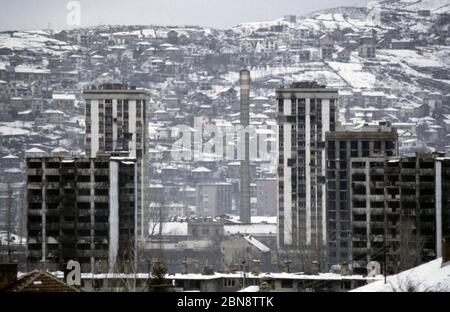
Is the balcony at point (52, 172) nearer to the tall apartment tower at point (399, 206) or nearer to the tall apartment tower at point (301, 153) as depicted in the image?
the tall apartment tower at point (399, 206)

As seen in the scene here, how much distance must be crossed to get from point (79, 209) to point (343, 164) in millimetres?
14255

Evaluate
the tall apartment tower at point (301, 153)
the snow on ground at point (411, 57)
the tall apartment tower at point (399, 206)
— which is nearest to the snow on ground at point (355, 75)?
the snow on ground at point (411, 57)

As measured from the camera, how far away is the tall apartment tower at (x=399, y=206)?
27.8 meters

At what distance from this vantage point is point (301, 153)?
5262 centimetres

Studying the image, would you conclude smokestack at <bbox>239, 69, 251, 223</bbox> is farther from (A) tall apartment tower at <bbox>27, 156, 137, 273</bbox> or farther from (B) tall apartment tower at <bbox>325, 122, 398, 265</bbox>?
(A) tall apartment tower at <bbox>27, 156, 137, 273</bbox>

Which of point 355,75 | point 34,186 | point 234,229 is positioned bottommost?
point 234,229

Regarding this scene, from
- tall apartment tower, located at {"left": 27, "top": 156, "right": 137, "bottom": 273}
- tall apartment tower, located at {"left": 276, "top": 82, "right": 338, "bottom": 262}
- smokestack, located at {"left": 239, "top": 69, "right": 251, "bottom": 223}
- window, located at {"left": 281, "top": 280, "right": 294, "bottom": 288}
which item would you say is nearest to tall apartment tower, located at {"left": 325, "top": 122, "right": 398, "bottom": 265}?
tall apartment tower, located at {"left": 276, "top": 82, "right": 338, "bottom": 262}

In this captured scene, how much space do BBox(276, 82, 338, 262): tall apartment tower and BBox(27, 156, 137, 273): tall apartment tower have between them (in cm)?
1805

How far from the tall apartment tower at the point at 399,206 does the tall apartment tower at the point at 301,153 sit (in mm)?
17891

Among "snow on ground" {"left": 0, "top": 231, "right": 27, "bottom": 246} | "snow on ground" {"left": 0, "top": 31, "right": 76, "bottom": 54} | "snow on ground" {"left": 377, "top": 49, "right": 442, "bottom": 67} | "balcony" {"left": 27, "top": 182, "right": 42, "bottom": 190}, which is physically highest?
"snow on ground" {"left": 0, "top": 31, "right": 76, "bottom": 54}

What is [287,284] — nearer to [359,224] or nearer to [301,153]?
[359,224]

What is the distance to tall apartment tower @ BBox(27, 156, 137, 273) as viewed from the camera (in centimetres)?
2998

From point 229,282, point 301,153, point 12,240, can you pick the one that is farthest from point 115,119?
point 229,282

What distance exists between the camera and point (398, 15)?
12194 cm
